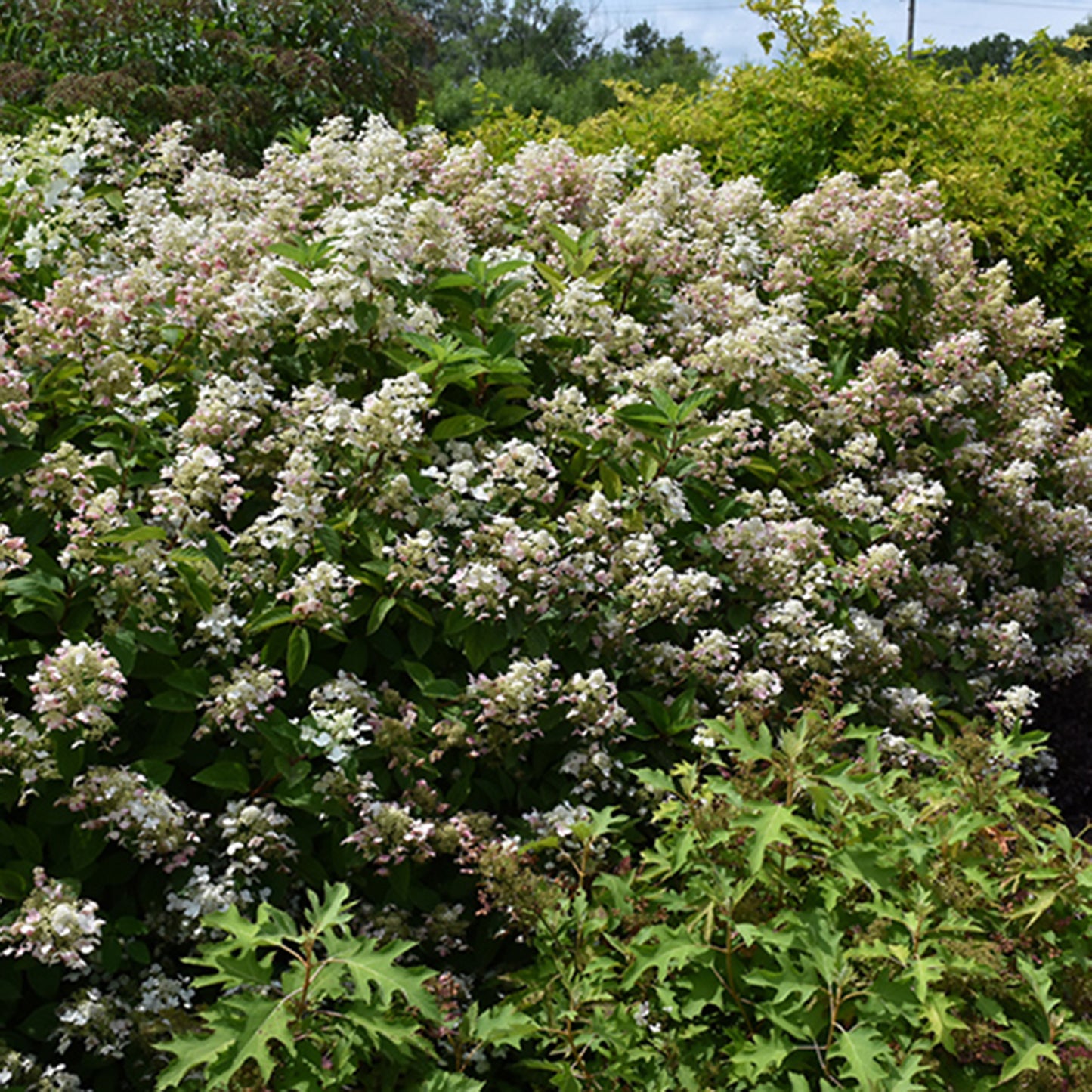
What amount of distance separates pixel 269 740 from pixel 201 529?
0.57 meters

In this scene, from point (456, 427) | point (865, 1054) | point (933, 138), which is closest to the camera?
point (865, 1054)

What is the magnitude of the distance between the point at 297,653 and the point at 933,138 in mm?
5296

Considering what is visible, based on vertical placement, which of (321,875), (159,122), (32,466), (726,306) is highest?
(159,122)

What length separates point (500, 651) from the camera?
3.20m

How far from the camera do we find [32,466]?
2.97 m

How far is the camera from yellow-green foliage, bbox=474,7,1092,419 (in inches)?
249

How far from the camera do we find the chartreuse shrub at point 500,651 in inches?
92.7

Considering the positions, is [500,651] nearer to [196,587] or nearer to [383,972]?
[196,587]

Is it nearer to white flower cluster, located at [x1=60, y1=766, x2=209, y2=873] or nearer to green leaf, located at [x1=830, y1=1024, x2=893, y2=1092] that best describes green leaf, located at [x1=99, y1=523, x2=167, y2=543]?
white flower cluster, located at [x1=60, y1=766, x2=209, y2=873]

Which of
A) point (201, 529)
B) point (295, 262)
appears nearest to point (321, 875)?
point (201, 529)

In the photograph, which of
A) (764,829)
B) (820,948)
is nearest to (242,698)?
(764,829)

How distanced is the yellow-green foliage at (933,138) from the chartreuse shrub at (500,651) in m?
1.96

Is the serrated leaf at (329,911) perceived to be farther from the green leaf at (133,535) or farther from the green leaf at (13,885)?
the green leaf at (133,535)

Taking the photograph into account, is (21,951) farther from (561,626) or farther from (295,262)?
(295,262)
